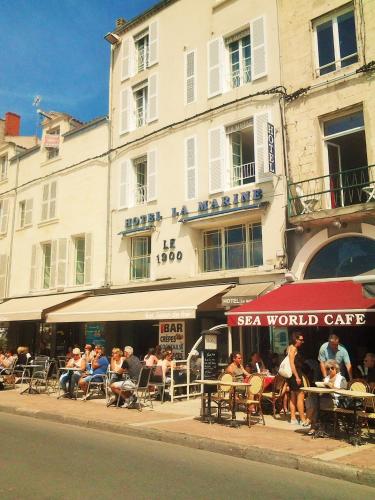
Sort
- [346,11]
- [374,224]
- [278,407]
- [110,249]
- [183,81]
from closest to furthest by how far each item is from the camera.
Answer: [278,407], [374,224], [346,11], [183,81], [110,249]

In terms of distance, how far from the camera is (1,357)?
1612 centimetres

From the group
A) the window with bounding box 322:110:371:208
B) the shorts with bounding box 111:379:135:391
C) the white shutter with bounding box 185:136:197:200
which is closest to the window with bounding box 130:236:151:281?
the white shutter with bounding box 185:136:197:200

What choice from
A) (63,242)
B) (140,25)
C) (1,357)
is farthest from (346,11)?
(1,357)

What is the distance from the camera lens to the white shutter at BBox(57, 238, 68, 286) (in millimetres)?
19062

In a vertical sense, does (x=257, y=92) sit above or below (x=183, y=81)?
below

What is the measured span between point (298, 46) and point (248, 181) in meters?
3.83

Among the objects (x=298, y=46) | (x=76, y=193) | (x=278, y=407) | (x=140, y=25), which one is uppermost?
(x=140, y=25)

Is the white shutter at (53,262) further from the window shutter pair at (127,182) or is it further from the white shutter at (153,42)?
the white shutter at (153,42)

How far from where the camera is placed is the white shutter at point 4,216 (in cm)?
2312

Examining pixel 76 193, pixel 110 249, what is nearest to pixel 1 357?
pixel 110 249

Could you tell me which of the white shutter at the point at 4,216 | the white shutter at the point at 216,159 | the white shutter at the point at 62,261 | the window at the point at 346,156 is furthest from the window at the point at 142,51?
the white shutter at the point at 4,216

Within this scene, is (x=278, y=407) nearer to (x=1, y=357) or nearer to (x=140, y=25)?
(x=1, y=357)

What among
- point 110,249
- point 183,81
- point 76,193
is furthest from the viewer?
point 76,193

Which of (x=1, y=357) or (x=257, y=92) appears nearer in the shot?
(x=257, y=92)
